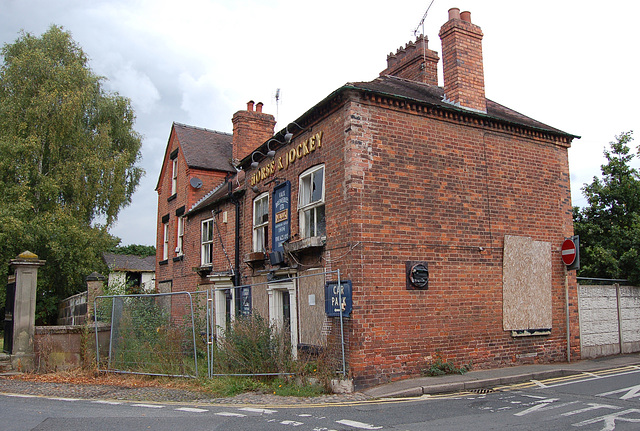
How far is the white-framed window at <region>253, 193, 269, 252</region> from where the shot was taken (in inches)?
546

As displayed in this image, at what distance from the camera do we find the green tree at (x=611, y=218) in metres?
14.3

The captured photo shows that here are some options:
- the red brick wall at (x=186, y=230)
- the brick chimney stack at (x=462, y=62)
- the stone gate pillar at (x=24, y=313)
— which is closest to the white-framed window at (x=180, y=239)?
the red brick wall at (x=186, y=230)

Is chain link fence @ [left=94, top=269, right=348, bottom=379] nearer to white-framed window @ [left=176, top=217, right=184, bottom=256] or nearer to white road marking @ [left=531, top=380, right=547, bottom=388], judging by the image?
white road marking @ [left=531, top=380, right=547, bottom=388]

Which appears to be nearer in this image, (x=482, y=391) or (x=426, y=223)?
(x=482, y=391)

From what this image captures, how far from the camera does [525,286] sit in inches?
450

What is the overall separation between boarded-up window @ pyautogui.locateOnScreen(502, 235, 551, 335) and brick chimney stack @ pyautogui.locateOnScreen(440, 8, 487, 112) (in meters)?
3.44

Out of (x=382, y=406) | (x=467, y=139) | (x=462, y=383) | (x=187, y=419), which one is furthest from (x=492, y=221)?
(x=187, y=419)

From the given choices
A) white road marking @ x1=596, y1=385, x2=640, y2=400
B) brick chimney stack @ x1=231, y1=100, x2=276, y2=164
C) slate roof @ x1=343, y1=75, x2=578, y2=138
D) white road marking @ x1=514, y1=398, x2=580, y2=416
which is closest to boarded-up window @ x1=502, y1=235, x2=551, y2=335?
white road marking @ x1=596, y1=385, x2=640, y2=400

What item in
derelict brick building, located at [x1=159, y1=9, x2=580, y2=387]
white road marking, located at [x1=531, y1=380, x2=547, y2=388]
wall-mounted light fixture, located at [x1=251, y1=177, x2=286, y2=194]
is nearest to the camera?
white road marking, located at [x1=531, y1=380, x2=547, y2=388]

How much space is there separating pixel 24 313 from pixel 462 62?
12828 millimetres

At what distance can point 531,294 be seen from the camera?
1148 centimetres

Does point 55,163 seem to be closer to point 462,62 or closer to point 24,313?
point 24,313

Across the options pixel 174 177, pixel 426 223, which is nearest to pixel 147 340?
pixel 426 223

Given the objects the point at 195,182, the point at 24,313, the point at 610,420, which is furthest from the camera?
the point at 195,182
